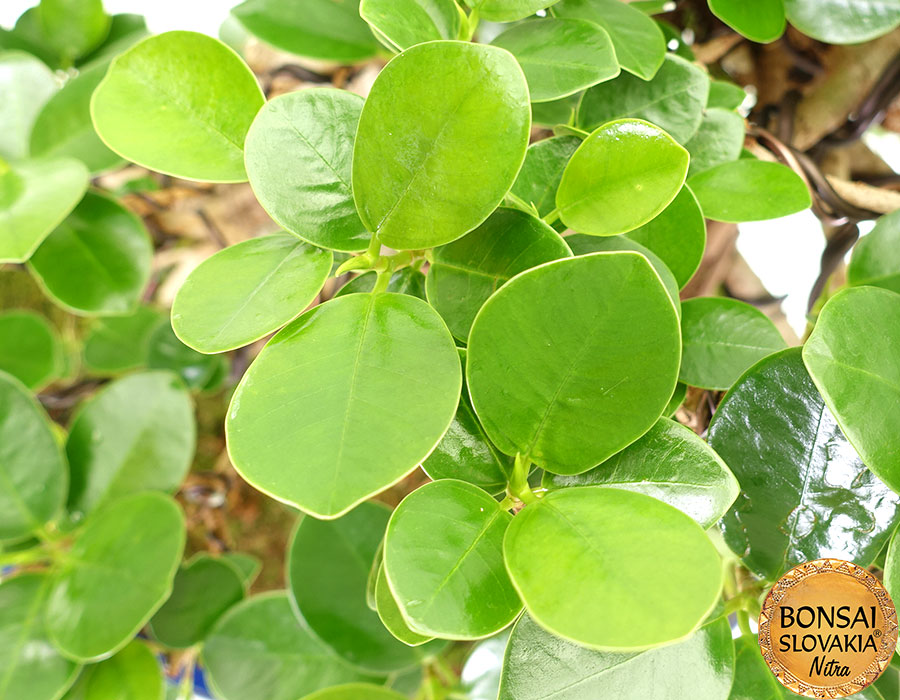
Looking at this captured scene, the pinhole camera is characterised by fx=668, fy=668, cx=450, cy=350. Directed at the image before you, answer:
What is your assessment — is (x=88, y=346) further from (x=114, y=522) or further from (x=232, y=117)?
(x=232, y=117)

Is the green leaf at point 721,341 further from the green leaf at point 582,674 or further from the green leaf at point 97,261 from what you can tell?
the green leaf at point 97,261

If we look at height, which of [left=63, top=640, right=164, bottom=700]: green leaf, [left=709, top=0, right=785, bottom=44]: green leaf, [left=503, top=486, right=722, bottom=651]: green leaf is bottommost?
[left=63, top=640, right=164, bottom=700]: green leaf

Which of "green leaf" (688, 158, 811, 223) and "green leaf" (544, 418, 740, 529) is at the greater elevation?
"green leaf" (688, 158, 811, 223)

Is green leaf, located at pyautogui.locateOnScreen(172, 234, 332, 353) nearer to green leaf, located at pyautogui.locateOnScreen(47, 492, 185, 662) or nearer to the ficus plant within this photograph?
the ficus plant

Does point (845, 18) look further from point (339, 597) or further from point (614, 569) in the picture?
point (339, 597)

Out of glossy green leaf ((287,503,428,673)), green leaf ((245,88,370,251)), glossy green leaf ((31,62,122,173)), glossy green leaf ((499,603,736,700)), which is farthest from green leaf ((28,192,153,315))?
glossy green leaf ((499,603,736,700))
